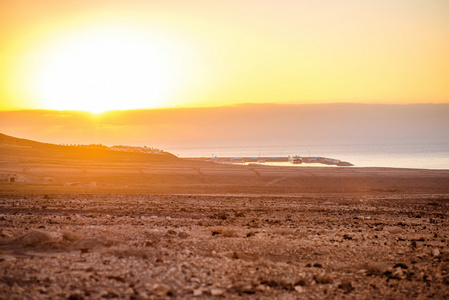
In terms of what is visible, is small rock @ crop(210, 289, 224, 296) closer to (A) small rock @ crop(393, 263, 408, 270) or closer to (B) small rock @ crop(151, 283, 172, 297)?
(B) small rock @ crop(151, 283, 172, 297)

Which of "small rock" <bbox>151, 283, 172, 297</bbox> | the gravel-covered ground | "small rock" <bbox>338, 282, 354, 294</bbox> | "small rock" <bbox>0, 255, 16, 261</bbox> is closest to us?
"small rock" <bbox>151, 283, 172, 297</bbox>

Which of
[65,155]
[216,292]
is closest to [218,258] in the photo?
[216,292]

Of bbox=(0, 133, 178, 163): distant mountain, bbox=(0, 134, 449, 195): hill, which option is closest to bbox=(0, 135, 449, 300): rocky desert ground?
bbox=(0, 134, 449, 195): hill

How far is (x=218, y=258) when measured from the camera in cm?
1041

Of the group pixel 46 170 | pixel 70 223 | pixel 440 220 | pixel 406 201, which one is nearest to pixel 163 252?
pixel 70 223

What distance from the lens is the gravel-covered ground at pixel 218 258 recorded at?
8.50 metres

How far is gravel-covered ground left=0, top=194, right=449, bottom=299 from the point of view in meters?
8.50

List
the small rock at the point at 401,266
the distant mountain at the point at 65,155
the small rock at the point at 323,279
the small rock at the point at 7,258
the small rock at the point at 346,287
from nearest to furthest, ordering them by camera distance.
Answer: the small rock at the point at 346,287
the small rock at the point at 323,279
the small rock at the point at 7,258
the small rock at the point at 401,266
the distant mountain at the point at 65,155

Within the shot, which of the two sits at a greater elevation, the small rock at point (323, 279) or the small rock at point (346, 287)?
the small rock at point (323, 279)

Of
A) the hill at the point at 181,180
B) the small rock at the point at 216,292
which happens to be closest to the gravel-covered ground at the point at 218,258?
the small rock at the point at 216,292

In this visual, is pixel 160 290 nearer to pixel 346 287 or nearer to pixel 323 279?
pixel 323 279

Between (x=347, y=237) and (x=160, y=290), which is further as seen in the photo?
(x=347, y=237)

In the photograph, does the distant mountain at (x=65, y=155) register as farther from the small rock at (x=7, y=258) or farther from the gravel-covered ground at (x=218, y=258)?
the small rock at (x=7, y=258)

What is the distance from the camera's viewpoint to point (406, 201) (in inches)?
1062
